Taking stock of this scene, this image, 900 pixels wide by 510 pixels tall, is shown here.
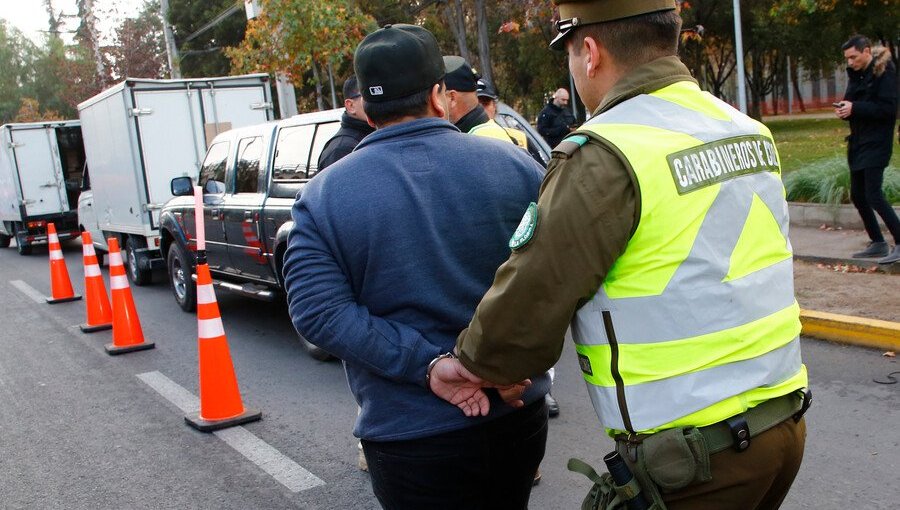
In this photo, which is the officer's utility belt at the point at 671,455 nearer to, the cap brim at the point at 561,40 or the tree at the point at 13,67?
the cap brim at the point at 561,40

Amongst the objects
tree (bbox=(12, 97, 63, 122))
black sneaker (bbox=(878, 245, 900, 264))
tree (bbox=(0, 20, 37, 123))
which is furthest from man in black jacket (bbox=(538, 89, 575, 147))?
tree (bbox=(0, 20, 37, 123))

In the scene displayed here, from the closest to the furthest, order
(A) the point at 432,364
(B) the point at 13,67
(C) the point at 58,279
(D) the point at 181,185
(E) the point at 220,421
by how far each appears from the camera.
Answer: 1. (A) the point at 432,364
2. (E) the point at 220,421
3. (D) the point at 181,185
4. (C) the point at 58,279
5. (B) the point at 13,67

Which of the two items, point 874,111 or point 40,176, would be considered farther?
point 40,176

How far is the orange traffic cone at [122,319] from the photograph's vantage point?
26.0ft

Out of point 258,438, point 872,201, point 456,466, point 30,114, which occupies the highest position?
point 30,114

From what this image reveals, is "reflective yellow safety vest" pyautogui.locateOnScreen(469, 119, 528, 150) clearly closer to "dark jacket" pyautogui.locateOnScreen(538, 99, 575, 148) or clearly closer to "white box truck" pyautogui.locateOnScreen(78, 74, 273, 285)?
"white box truck" pyautogui.locateOnScreen(78, 74, 273, 285)

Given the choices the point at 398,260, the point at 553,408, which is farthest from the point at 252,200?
the point at 398,260

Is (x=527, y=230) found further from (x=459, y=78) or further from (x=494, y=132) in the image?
(x=459, y=78)

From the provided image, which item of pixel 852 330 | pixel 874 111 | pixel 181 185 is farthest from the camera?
pixel 181 185

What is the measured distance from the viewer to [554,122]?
1336 cm

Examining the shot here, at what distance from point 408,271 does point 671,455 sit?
783 millimetres

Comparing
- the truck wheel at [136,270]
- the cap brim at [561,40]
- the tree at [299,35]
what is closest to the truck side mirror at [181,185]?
the truck wheel at [136,270]

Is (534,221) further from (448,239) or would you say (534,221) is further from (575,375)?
(575,375)

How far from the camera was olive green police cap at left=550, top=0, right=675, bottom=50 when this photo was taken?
69.3 inches
